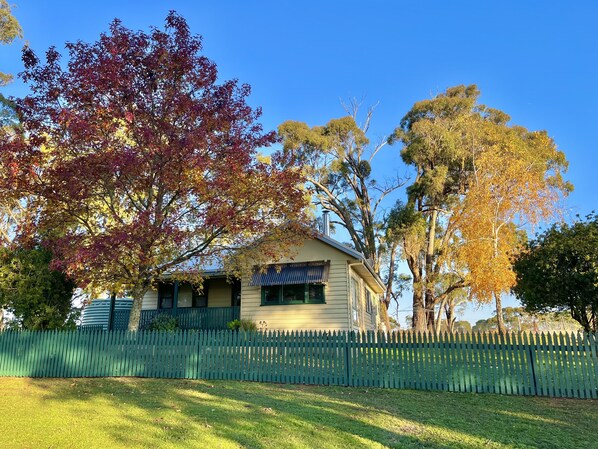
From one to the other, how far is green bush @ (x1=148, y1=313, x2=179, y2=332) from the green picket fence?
531cm

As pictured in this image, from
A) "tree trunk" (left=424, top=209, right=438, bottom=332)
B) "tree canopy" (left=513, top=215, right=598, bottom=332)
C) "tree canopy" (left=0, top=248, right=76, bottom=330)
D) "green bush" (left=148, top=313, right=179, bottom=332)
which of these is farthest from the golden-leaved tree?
"tree canopy" (left=0, top=248, right=76, bottom=330)

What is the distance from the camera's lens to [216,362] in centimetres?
1177

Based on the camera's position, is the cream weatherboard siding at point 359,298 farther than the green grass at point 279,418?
Yes

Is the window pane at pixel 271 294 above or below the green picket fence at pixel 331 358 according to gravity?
above

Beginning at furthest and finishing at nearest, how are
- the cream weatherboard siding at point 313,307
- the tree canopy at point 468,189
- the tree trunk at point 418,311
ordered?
the tree trunk at point 418,311 → the tree canopy at point 468,189 → the cream weatherboard siding at point 313,307

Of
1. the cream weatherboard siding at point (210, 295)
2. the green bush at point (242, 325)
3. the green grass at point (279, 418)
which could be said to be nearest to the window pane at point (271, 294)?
the green bush at point (242, 325)

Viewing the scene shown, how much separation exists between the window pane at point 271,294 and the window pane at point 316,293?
1382 mm

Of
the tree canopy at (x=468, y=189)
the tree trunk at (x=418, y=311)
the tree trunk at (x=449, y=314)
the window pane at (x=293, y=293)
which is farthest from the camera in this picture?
the tree trunk at (x=449, y=314)

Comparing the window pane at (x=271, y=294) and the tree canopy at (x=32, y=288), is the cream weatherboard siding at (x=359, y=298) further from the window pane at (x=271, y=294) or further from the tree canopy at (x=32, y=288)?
the tree canopy at (x=32, y=288)

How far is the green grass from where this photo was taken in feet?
20.1

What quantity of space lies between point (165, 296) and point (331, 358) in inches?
469

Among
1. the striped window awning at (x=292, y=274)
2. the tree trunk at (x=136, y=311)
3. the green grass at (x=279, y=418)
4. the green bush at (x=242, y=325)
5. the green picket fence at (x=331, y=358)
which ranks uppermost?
the striped window awning at (x=292, y=274)

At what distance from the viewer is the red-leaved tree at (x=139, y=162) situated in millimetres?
11617

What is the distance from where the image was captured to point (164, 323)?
18.2m
